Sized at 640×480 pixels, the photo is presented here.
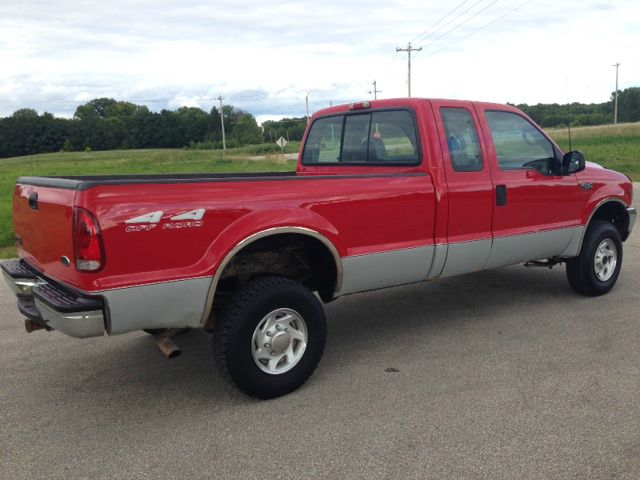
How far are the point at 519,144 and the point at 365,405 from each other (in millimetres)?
2796

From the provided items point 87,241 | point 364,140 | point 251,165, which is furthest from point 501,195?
point 251,165

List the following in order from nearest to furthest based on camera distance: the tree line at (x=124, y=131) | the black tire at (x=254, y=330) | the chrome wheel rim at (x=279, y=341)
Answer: the black tire at (x=254, y=330) → the chrome wheel rim at (x=279, y=341) → the tree line at (x=124, y=131)

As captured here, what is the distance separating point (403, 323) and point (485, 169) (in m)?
1.51

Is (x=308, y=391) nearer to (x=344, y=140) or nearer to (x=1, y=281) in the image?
(x=344, y=140)

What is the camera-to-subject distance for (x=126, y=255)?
295cm

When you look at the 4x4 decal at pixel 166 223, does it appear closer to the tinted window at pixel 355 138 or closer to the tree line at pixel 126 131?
the tinted window at pixel 355 138

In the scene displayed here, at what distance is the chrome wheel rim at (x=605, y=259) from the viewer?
5556 mm

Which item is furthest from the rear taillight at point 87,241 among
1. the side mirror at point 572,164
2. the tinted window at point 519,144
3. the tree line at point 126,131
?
the tree line at point 126,131

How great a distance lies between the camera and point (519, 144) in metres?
5.00

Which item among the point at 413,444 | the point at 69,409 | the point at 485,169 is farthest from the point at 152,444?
the point at 485,169

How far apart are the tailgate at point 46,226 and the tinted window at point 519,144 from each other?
333 centimetres

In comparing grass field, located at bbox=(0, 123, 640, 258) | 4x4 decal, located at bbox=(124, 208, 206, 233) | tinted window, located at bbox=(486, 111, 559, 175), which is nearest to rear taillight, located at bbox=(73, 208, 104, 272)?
4x4 decal, located at bbox=(124, 208, 206, 233)

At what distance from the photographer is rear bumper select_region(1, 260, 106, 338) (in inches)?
115

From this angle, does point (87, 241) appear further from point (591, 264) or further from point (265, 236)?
point (591, 264)
